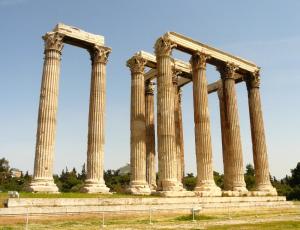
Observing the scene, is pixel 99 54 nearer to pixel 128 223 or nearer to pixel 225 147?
pixel 225 147

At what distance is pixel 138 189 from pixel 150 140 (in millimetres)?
10832

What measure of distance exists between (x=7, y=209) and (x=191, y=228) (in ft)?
41.9

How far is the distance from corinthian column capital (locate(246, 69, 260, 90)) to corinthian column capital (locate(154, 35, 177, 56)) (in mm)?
16002

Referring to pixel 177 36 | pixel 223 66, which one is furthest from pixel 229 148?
pixel 177 36

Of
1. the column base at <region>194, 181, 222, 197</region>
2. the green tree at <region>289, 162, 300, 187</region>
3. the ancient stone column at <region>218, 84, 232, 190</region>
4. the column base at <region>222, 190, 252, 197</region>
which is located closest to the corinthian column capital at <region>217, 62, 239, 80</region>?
the ancient stone column at <region>218, 84, 232, 190</region>

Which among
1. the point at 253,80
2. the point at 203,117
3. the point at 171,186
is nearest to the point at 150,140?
the point at 203,117

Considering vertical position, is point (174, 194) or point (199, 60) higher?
point (199, 60)

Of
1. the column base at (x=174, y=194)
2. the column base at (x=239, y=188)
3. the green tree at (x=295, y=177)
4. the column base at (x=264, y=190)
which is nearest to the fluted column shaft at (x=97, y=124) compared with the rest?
the column base at (x=174, y=194)

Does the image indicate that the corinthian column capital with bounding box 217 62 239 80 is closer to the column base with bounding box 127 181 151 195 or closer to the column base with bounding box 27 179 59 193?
the column base with bounding box 127 181 151 195

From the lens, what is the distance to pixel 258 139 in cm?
5222

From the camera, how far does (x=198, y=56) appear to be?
157 feet

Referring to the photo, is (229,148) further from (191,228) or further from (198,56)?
(191,228)

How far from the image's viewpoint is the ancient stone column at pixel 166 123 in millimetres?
40125

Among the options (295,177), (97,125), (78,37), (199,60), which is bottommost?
(295,177)
